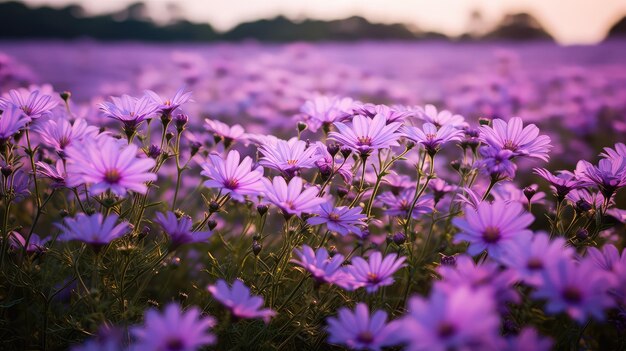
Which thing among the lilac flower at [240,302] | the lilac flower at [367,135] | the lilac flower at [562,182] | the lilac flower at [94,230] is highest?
the lilac flower at [367,135]

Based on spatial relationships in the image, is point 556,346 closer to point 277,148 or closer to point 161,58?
point 277,148

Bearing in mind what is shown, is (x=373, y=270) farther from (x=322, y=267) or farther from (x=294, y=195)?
(x=294, y=195)

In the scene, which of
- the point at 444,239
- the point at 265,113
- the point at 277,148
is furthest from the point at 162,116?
the point at 265,113

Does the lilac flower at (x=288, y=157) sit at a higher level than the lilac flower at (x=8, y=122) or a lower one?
lower

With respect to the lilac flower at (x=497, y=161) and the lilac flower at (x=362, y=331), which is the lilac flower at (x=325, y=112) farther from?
the lilac flower at (x=362, y=331)

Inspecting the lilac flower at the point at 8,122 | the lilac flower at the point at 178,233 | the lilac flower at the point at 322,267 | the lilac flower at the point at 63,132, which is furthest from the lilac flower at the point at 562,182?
the lilac flower at the point at 8,122

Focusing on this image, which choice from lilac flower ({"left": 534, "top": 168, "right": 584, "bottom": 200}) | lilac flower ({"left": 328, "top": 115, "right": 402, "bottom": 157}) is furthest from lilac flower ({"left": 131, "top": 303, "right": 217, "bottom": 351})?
lilac flower ({"left": 534, "top": 168, "right": 584, "bottom": 200})
